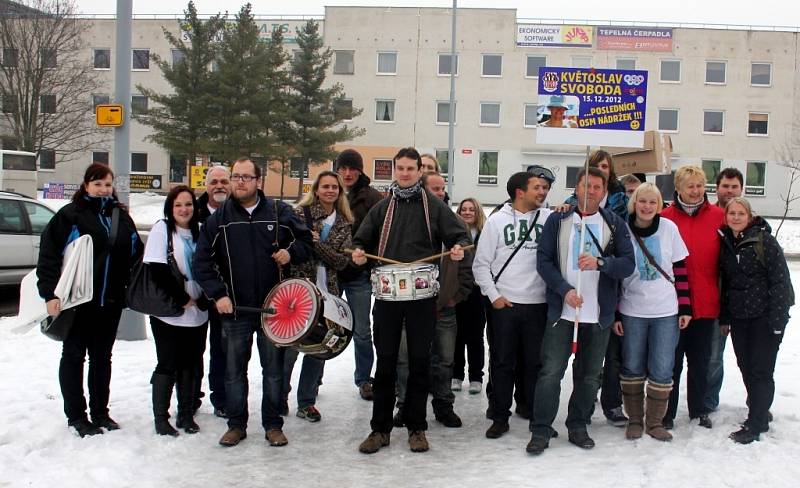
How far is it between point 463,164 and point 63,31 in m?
22.9

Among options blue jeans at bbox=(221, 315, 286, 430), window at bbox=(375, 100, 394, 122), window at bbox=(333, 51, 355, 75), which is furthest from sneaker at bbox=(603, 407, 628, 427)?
window at bbox=(333, 51, 355, 75)

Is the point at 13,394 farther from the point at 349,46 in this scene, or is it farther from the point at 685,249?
the point at 349,46

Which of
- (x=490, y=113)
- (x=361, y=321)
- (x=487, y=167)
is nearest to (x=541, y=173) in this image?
(x=361, y=321)

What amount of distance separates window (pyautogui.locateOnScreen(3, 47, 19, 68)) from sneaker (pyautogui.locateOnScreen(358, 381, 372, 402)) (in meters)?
35.6

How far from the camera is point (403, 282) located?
504 centimetres

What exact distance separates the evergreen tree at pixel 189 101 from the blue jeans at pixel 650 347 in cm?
3115

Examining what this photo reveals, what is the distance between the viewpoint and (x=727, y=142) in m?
42.8

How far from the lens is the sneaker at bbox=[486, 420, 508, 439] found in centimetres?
548

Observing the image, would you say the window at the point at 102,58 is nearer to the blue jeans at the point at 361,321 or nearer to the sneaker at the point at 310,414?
the blue jeans at the point at 361,321

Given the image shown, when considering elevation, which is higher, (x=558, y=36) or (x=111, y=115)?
(x=558, y=36)

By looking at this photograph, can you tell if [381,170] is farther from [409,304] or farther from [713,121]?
[409,304]

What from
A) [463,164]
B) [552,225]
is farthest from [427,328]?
[463,164]

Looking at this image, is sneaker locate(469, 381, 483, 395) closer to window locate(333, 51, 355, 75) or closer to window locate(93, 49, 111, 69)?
window locate(333, 51, 355, 75)

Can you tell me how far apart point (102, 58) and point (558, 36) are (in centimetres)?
2915
